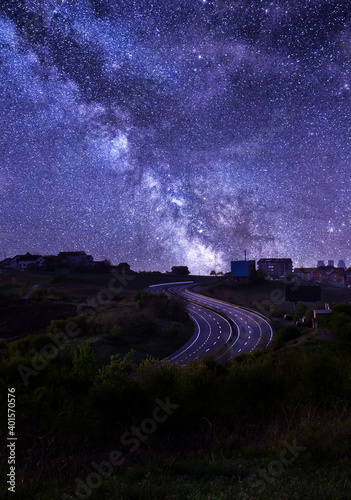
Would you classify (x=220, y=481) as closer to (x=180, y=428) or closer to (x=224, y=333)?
(x=180, y=428)

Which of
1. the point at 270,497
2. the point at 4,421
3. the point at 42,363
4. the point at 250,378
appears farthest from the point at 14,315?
the point at 270,497

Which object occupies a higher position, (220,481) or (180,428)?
(220,481)

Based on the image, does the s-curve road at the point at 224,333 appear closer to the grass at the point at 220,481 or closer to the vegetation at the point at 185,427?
the vegetation at the point at 185,427

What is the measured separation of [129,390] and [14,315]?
30676mm

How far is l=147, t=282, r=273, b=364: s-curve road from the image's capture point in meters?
29.0

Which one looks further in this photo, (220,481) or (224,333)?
(224,333)

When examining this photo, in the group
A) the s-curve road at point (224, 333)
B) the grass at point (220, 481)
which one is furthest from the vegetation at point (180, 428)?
the s-curve road at point (224, 333)

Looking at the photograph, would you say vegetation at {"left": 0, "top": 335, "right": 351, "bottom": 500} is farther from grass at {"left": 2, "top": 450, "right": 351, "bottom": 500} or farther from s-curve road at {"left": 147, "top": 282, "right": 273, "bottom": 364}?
s-curve road at {"left": 147, "top": 282, "right": 273, "bottom": 364}

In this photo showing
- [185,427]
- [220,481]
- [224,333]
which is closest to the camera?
[220,481]

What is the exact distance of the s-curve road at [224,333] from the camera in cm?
2895

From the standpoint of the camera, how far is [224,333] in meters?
36.4

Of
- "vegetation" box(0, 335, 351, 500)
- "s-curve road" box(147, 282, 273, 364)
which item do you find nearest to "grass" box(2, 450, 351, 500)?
"vegetation" box(0, 335, 351, 500)

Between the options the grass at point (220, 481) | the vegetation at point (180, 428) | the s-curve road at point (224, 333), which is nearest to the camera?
the grass at point (220, 481)

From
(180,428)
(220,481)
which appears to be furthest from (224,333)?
(220,481)
